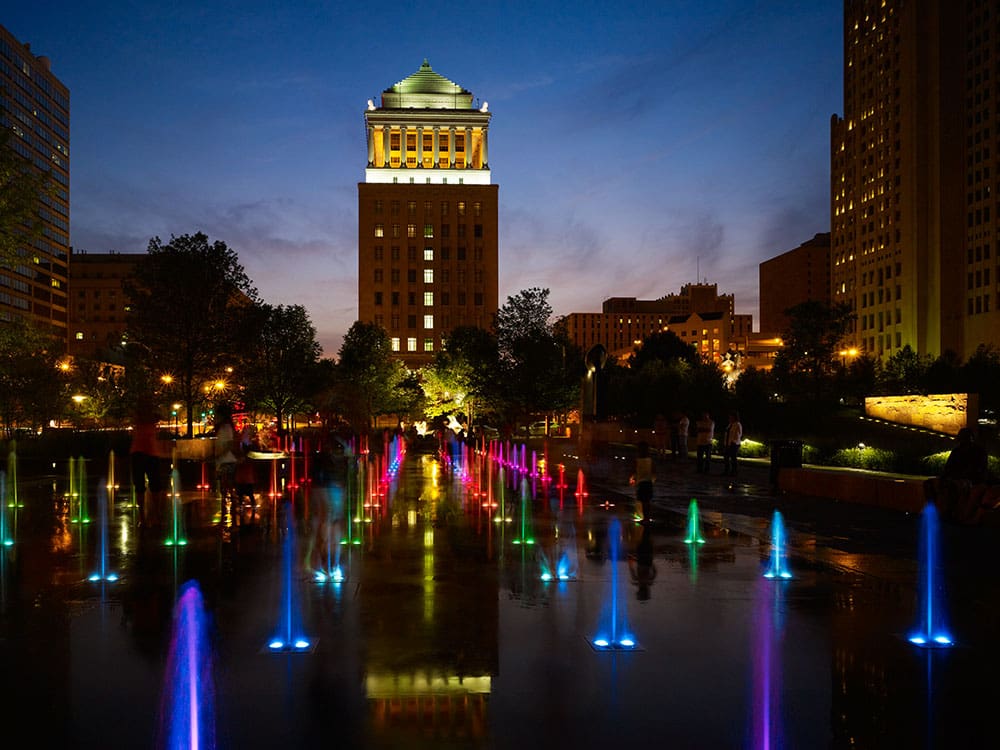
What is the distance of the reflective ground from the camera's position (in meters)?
5.10

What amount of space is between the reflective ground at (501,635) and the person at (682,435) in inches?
597

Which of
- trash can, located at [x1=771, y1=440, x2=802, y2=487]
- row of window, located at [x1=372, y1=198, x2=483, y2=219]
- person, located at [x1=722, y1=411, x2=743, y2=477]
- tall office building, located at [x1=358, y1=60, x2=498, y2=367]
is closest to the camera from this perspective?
trash can, located at [x1=771, y1=440, x2=802, y2=487]

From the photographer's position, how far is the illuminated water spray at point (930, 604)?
22.8ft

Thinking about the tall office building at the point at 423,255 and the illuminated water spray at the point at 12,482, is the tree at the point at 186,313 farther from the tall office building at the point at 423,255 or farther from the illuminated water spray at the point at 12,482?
the tall office building at the point at 423,255

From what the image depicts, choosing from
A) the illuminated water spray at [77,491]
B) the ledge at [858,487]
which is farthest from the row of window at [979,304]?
the illuminated water spray at [77,491]

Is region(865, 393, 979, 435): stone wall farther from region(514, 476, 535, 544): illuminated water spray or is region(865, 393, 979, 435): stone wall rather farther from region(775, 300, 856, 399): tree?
region(514, 476, 535, 544): illuminated water spray

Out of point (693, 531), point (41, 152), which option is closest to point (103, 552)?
point (693, 531)

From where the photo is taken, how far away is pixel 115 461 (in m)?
25.6

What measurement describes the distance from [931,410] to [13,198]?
129ft

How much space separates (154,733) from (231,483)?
10.6 metres

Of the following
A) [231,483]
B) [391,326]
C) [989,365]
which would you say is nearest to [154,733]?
[231,483]

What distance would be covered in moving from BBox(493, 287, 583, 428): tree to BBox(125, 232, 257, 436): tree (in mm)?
21642

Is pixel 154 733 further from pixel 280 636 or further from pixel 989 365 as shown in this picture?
pixel 989 365

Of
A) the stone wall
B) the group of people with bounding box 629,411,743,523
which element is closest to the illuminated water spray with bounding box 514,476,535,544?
the group of people with bounding box 629,411,743,523
